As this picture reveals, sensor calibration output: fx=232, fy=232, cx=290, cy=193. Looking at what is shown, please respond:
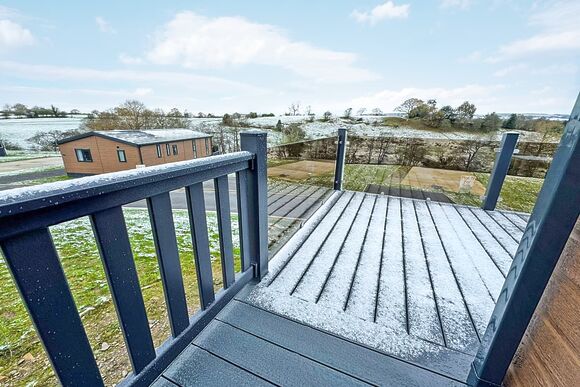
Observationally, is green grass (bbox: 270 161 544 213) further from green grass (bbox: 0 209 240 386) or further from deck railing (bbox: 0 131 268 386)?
green grass (bbox: 0 209 240 386)

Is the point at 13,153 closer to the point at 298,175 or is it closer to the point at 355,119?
the point at 298,175

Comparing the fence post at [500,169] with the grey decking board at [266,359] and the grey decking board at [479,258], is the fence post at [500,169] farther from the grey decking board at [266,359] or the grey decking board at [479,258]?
the grey decking board at [266,359]

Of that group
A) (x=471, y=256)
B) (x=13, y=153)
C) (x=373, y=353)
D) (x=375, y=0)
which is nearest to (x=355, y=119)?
(x=375, y=0)

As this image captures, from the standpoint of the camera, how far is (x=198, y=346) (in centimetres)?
114

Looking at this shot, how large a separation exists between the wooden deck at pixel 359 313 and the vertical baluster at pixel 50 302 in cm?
44

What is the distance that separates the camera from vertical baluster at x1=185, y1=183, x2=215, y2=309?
3.25 ft

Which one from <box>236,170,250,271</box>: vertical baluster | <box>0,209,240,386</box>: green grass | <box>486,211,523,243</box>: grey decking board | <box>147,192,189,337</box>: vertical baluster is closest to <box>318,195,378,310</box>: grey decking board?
<box>236,170,250,271</box>: vertical baluster

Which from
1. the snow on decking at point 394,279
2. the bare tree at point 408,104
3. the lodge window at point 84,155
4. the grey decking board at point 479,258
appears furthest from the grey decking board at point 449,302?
the lodge window at point 84,155

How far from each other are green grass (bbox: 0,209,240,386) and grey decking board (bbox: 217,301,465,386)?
112 centimetres

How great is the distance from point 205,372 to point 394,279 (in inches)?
50.7

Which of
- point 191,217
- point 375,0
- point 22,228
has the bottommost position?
point 191,217

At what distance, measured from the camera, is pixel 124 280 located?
2.58ft

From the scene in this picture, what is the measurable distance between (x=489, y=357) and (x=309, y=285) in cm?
93

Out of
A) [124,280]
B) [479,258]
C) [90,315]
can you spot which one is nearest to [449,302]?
[479,258]
